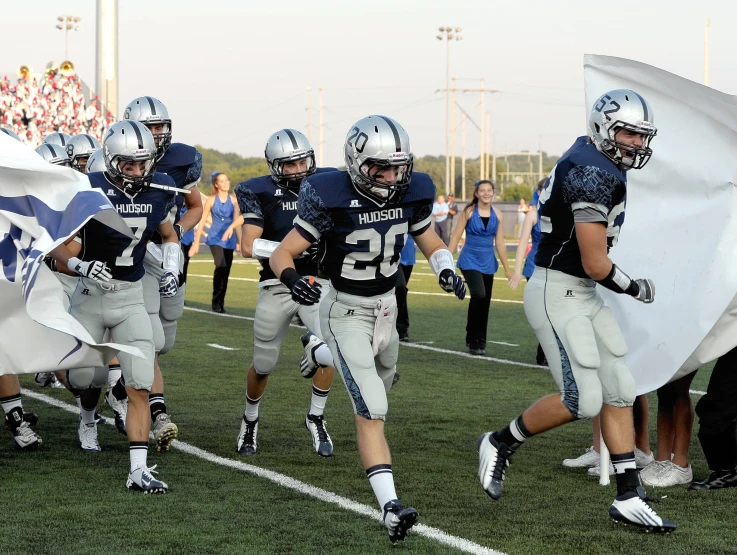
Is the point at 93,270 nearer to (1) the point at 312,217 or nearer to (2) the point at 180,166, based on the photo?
(1) the point at 312,217

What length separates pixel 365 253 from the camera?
517cm

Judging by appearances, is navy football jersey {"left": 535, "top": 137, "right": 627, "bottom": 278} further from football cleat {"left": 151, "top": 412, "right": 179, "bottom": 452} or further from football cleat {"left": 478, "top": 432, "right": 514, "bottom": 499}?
football cleat {"left": 151, "top": 412, "right": 179, "bottom": 452}

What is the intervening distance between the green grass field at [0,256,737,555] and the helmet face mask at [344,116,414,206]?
1425mm

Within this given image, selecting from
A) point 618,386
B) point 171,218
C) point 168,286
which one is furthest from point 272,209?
point 618,386

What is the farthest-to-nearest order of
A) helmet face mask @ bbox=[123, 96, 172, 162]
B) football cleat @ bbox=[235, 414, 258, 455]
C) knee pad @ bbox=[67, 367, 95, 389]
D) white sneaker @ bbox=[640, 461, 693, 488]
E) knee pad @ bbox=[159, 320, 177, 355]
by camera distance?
knee pad @ bbox=[159, 320, 177, 355]
helmet face mask @ bbox=[123, 96, 172, 162]
football cleat @ bbox=[235, 414, 258, 455]
knee pad @ bbox=[67, 367, 95, 389]
white sneaker @ bbox=[640, 461, 693, 488]

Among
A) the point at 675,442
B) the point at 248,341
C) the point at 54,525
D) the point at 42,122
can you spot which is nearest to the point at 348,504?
the point at 54,525

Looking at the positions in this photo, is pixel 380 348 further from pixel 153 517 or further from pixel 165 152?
pixel 165 152

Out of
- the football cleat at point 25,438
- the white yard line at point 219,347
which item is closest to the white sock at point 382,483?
the football cleat at point 25,438

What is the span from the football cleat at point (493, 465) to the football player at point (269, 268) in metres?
1.37

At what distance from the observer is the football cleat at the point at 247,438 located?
6625mm

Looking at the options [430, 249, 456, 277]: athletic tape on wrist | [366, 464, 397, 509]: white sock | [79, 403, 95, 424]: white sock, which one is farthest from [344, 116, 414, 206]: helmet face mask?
[79, 403, 95, 424]: white sock

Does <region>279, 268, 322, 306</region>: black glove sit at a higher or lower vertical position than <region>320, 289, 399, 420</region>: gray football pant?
higher

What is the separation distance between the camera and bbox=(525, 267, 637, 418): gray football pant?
515 cm

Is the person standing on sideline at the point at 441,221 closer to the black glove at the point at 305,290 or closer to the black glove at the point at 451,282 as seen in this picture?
the black glove at the point at 451,282
